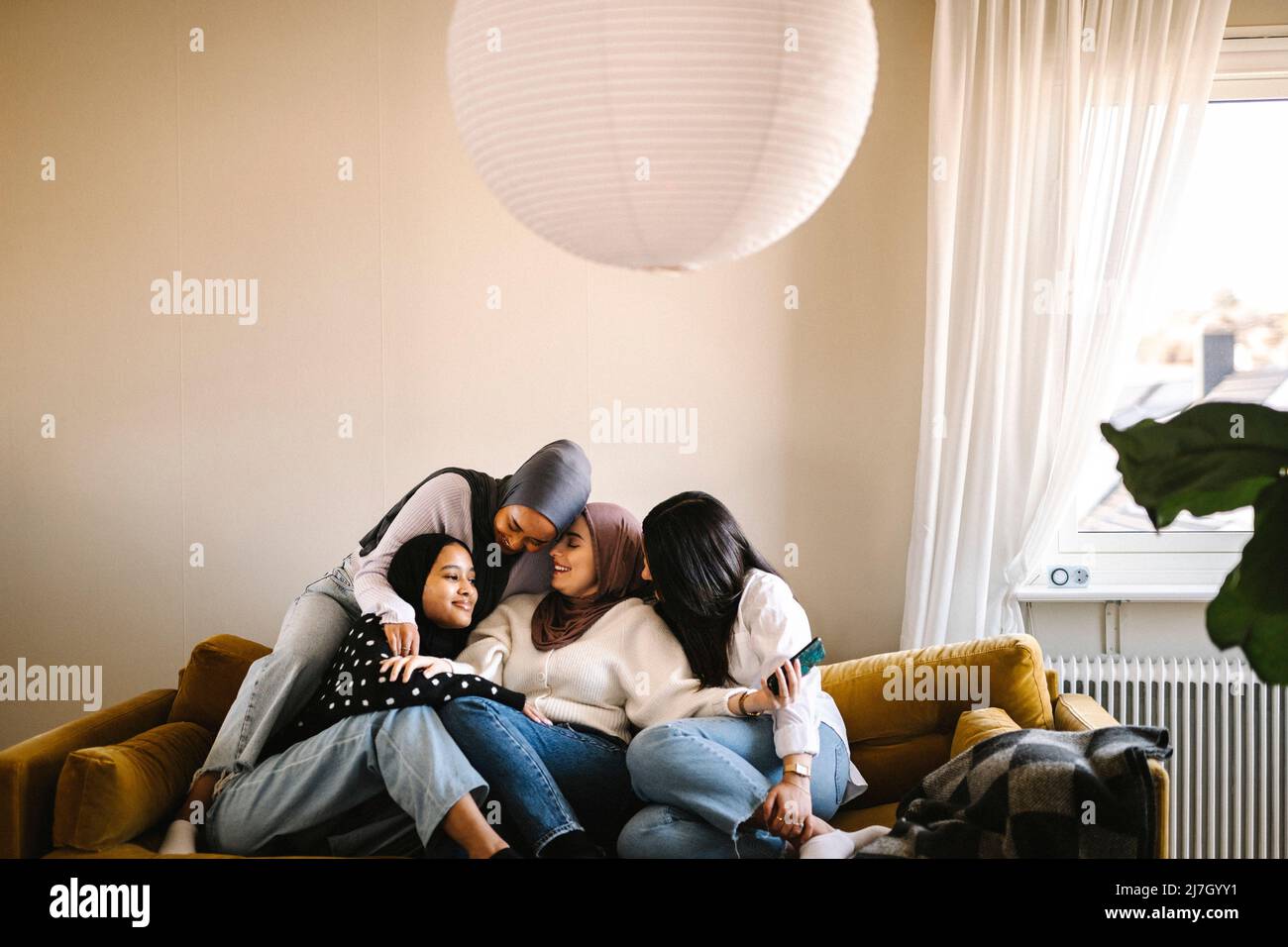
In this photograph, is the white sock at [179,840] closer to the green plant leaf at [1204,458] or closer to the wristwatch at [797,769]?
the wristwatch at [797,769]

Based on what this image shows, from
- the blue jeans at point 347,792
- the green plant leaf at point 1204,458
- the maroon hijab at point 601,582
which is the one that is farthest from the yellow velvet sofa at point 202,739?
the green plant leaf at point 1204,458

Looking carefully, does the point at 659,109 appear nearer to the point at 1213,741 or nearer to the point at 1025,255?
the point at 1025,255

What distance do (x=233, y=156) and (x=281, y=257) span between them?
33 cm

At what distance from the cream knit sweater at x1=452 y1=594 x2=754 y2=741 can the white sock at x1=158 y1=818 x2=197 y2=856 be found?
22.9 inches

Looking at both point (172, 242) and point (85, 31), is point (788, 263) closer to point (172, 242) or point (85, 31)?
point (172, 242)

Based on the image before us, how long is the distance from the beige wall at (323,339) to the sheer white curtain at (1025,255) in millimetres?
169

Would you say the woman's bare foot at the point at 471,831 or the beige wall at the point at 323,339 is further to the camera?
the beige wall at the point at 323,339

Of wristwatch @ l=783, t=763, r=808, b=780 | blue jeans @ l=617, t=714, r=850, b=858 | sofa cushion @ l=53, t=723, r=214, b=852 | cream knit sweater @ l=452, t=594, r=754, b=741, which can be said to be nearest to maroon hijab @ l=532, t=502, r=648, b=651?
cream knit sweater @ l=452, t=594, r=754, b=741

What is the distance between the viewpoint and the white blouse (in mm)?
2035

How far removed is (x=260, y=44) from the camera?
3104 mm

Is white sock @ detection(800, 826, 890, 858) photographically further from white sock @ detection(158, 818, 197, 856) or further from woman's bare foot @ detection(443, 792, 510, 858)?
white sock @ detection(158, 818, 197, 856)

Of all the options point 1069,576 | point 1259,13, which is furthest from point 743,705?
point 1259,13

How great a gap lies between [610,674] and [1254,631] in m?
1.56

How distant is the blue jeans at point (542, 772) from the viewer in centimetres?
195
